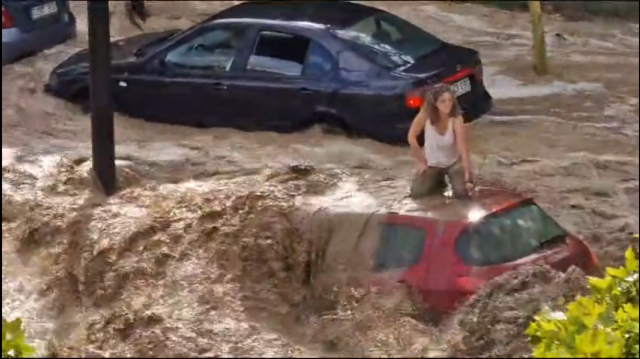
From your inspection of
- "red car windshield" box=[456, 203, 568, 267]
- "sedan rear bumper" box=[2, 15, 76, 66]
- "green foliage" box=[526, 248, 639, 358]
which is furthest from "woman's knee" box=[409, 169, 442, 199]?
"sedan rear bumper" box=[2, 15, 76, 66]

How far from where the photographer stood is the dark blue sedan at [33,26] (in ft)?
17.7

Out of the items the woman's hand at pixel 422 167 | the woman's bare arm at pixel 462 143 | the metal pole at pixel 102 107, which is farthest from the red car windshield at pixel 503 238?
the metal pole at pixel 102 107

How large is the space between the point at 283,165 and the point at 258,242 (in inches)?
20.2

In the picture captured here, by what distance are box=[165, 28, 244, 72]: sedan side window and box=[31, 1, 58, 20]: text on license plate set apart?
0.76 m

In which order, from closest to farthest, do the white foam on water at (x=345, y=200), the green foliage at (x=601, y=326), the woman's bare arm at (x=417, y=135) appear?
the green foliage at (x=601, y=326) → the woman's bare arm at (x=417, y=135) → the white foam on water at (x=345, y=200)

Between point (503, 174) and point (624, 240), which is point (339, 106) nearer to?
point (503, 174)

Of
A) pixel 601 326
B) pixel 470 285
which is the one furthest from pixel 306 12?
pixel 601 326

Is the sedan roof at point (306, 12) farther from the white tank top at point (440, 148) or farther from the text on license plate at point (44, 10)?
the white tank top at point (440, 148)

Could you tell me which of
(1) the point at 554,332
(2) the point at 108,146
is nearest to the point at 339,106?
(2) the point at 108,146

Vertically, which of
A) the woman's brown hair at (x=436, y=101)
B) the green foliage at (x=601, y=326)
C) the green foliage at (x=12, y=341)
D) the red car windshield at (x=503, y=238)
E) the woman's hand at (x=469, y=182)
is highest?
the green foliage at (x=601, y=326)

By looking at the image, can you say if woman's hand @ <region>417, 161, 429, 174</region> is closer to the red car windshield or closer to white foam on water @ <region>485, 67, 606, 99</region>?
the red car windshield

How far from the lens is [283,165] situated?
4676 millimetres

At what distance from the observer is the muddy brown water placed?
365 centimetres

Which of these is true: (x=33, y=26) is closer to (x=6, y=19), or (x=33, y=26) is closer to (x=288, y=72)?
(x=6, y=19)
